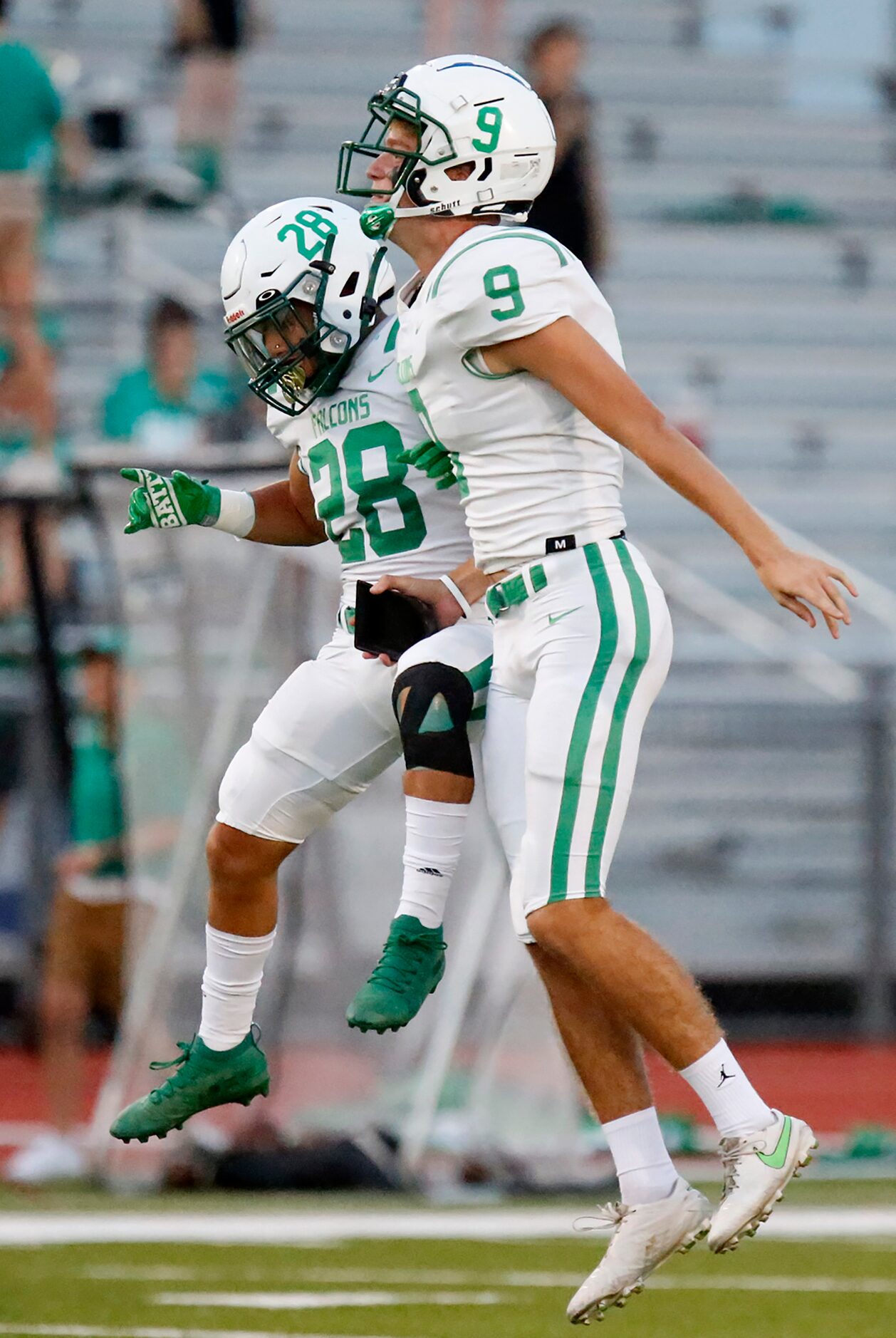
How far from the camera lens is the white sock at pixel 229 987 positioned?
4.51 m

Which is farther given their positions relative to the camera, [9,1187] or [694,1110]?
[694,1110]

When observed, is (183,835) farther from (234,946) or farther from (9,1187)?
(234,946)

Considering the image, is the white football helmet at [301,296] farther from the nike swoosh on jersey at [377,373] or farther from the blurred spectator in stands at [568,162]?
the blurred spectator in stands at [568,162]

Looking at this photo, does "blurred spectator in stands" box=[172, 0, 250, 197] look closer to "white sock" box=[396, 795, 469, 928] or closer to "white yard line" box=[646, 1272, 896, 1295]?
"white yard line" box=[646, 1272, 896, 1295]

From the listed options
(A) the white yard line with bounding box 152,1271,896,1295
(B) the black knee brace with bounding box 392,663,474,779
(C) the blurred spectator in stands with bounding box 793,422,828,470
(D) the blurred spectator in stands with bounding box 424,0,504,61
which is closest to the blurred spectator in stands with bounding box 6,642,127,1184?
(A) the white yard line with bounding box 152,1271,896,1295

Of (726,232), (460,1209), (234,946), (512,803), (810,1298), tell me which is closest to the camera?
(512,803)

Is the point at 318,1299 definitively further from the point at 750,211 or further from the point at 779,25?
the point at 779,25

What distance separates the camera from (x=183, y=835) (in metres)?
7.73

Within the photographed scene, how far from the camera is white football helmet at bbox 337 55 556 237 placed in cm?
418

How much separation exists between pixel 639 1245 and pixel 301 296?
183cm

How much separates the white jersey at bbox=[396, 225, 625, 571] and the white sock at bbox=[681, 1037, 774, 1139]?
3.03ft

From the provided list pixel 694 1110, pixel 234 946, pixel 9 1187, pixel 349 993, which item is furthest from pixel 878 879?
pixel 234 946

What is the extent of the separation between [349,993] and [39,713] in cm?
284

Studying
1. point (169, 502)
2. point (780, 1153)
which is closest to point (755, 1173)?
point (780, 1153)
